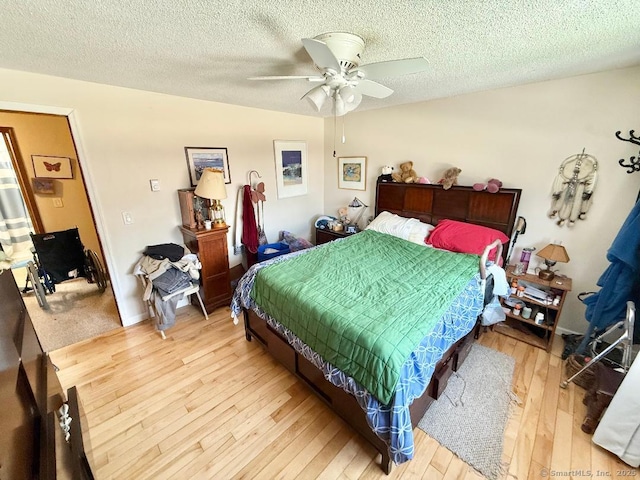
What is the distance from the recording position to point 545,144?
2365 mm

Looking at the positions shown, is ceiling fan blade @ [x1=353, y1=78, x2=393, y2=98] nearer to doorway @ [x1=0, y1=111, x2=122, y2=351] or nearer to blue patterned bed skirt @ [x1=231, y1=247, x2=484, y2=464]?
blue patterned bed skirt @ [x1=231, y1=247, x2=484, y2=464]

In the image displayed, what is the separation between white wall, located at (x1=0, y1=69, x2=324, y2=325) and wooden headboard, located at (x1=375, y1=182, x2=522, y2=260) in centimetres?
182

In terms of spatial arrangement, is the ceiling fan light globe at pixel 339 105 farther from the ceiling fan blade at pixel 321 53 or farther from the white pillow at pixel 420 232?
the white pillow at pixel 420 232

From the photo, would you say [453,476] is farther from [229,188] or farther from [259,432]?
[229,188]

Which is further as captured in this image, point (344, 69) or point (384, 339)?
point (344, 69)

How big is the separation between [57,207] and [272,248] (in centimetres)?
307

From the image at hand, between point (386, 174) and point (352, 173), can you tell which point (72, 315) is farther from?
point (386, 174)

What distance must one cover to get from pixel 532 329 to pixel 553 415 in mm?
998

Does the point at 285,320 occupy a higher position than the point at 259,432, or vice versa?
the point at 285,320

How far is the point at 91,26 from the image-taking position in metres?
1.29

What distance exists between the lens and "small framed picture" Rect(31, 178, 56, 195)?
3520 millimetres

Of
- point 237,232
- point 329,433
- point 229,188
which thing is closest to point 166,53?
point 229,188

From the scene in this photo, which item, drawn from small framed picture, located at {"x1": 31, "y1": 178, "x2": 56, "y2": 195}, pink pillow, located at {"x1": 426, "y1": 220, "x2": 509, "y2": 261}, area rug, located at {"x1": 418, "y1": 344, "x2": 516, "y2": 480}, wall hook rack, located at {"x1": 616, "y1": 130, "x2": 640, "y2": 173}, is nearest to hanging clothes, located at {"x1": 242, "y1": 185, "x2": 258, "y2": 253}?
pink pillow, located at {"x1": 426, "y1": 220, "x2": 509, "y2": 261}

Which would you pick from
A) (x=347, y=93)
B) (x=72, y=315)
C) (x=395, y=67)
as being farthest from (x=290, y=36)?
(x=72, y=315)
